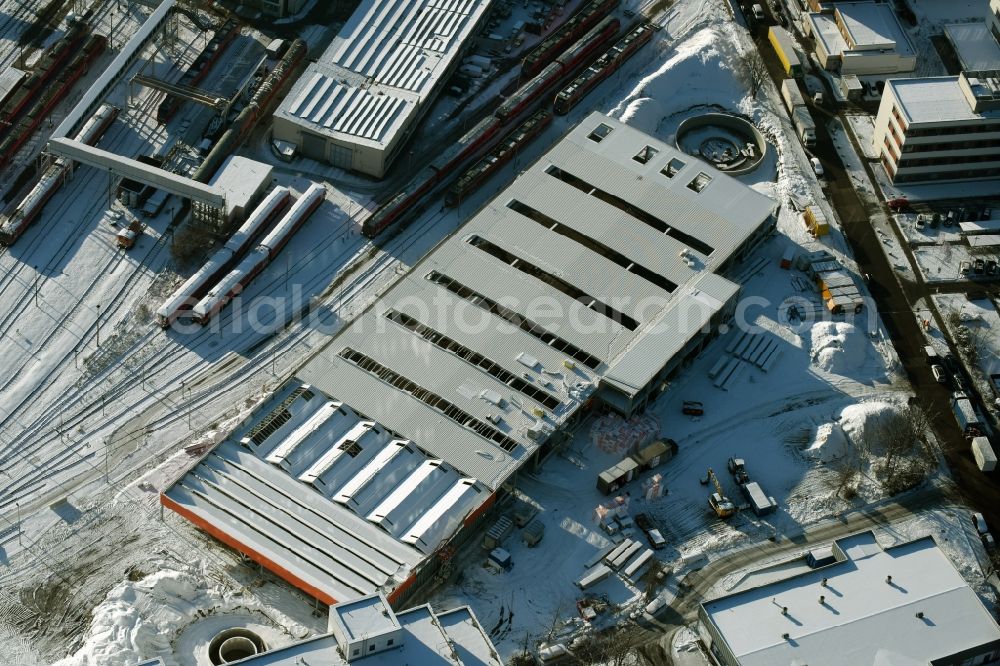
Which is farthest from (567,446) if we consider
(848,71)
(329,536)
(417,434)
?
(848,71)

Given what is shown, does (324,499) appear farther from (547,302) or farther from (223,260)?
(223,260)

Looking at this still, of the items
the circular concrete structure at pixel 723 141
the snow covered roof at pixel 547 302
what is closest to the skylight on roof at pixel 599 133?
the snow covered roof at pixel 547 302

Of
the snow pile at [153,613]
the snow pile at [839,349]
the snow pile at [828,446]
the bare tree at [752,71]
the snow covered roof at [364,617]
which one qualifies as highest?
the bare tree at [752,71]

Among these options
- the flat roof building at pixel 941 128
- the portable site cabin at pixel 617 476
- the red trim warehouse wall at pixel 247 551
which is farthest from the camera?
the flat roof building at pixel 941 128

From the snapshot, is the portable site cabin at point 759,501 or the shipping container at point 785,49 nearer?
the portable site cabin at point 759,501

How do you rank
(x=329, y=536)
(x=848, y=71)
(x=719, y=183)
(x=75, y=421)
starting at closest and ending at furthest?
(x=329, y=536), (x=75, y=421), (x=719, y=183), (x=848, y=71)

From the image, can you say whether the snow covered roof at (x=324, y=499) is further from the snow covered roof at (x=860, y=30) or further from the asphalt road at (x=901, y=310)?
the snow covered roof at (x=860, y=30)

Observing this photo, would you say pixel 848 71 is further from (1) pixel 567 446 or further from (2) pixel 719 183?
(1) pixel 567 446
